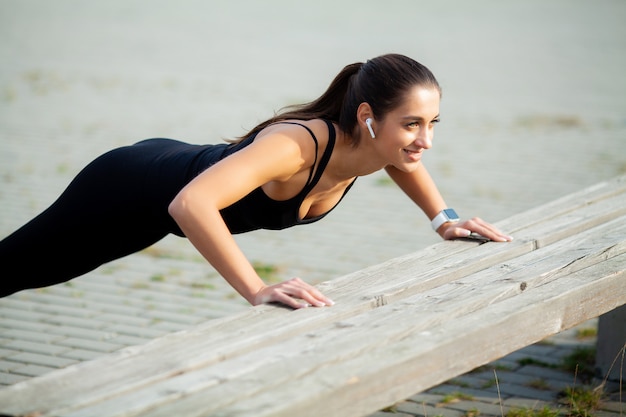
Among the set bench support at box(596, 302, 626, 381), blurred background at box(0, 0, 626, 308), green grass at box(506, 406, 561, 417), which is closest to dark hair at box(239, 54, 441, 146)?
green grass at box(506, 406, 561, 417)

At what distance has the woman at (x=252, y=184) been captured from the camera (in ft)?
9.50

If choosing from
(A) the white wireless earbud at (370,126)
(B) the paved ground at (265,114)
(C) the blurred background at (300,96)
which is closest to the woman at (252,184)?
(A) the white wireless earbud at (370,126)

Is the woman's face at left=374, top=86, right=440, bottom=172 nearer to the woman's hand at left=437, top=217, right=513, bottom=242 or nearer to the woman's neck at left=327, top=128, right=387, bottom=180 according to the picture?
the woman's neck at left=327, top=128, right=387, bottom=180

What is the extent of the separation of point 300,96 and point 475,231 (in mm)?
7591

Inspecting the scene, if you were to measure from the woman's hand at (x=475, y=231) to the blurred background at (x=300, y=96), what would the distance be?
64.1 inches

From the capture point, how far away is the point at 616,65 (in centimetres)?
1433

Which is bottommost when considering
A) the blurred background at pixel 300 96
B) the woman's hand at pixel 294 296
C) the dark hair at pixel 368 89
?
the woman's hand at pixel 294 296

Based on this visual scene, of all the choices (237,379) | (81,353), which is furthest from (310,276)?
(237,379)

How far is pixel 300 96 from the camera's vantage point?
11141 millimetres

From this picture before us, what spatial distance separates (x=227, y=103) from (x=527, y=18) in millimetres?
11136

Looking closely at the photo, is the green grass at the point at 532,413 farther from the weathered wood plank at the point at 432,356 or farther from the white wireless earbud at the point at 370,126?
the white wireless earbud at the point at 370,126

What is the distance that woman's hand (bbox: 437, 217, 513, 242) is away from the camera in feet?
12.0

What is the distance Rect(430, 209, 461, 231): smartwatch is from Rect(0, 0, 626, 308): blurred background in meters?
1.50

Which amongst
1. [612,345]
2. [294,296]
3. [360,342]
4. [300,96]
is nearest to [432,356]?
[360,342]
